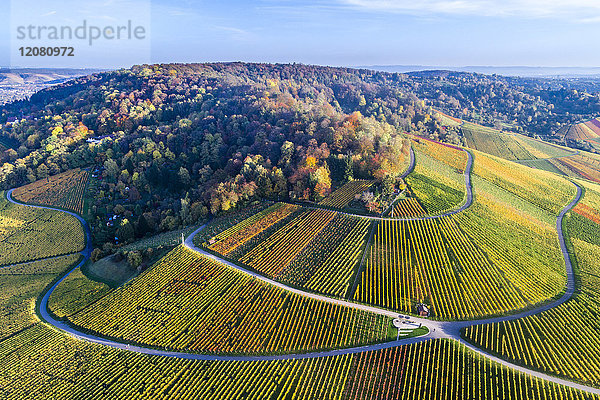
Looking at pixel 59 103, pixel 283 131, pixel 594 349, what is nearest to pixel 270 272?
pixel 594 349

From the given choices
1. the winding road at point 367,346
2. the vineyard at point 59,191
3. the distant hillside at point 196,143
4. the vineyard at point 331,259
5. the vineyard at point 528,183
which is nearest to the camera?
the winding road at point 367,346

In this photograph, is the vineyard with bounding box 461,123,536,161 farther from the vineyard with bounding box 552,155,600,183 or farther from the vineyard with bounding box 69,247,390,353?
the vineyard with bounding box 69,247,390,353

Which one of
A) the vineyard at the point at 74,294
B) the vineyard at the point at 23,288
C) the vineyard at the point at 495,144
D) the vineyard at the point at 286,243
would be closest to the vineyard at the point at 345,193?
the vineyard at the point at 286,243

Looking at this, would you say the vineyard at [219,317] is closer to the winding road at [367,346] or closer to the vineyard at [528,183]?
the winding road at [367,346]

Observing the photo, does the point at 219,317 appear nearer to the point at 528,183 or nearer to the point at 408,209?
the point at 408,209

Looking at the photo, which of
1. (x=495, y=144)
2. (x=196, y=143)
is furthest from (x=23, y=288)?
(x=495, y=144)

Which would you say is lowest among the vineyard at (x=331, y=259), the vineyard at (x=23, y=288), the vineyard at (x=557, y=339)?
the vineyard at (x=23, y=288)
